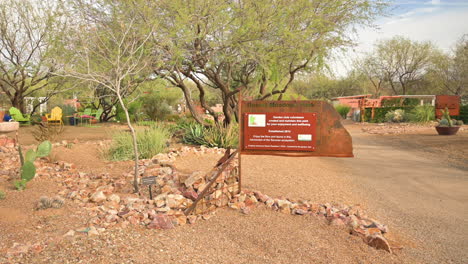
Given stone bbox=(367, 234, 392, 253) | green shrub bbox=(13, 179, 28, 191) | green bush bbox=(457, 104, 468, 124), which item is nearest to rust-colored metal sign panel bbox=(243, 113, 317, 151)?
stone bbox=(367, 234, 392, 253)

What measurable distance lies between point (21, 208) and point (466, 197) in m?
6.20

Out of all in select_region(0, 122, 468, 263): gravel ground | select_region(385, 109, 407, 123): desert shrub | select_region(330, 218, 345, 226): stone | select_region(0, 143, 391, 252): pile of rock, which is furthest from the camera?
select_region(385, 109, 407, 123): desert shrub

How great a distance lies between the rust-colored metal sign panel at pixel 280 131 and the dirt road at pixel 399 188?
99 centimetres

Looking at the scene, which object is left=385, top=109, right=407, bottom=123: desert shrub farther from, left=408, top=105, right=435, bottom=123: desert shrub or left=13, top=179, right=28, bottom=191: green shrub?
left=13, top=179, right=28, bottom=191: green shrub

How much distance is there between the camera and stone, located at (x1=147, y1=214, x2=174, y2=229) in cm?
380

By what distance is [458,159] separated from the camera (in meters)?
8.99

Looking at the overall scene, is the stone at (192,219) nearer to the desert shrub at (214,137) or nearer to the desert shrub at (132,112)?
the desert shrub at (214,137)

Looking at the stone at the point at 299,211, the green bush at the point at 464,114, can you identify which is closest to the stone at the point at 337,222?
the stone at the point at 299,211

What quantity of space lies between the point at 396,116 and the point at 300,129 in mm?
18082

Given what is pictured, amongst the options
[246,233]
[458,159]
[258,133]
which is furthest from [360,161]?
[246,233]

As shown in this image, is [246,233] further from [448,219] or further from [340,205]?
[448,219]

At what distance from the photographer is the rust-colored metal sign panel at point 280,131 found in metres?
4.60

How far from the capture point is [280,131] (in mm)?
4641

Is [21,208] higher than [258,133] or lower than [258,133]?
lower
